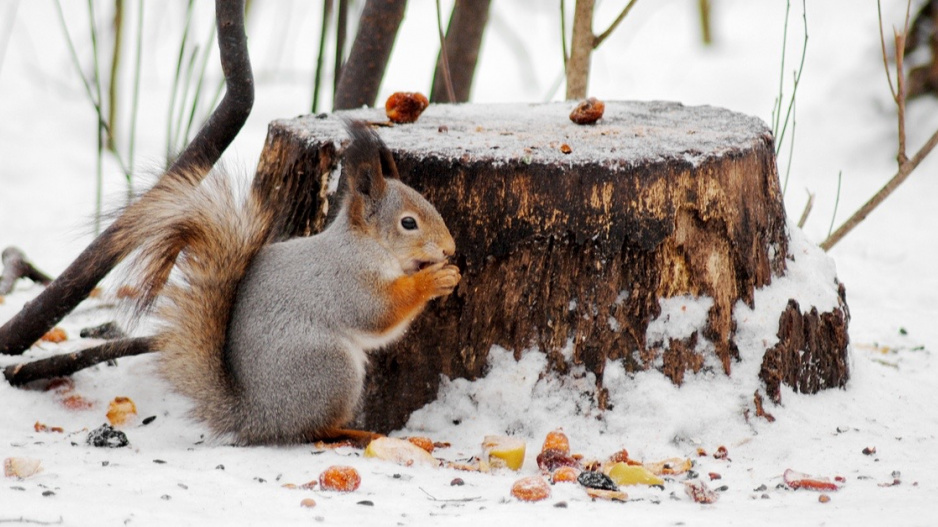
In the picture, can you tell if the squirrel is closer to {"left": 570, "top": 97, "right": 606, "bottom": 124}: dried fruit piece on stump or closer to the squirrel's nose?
the squirrel's nose

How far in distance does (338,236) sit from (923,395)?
1397mm

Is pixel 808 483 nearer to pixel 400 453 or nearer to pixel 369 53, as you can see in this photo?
pixel 400 453

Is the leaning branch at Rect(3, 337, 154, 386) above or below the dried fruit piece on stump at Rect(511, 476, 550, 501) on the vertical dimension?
above

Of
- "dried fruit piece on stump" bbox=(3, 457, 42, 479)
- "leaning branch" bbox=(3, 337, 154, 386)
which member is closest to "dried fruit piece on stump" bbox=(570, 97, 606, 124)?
"leaning branch" bbox=(3, 337, 154, 386)

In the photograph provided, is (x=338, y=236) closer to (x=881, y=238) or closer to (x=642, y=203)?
(x=642, y=203)

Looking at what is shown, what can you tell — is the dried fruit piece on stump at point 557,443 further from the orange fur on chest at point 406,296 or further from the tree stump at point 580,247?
the orange fur on chest at point 406,296

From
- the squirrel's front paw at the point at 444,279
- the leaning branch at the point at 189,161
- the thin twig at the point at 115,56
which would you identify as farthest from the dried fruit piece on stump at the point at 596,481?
the thin twig at the point at 115,56

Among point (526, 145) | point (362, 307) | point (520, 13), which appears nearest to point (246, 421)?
point (362, 307)

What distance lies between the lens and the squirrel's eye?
6.35ft

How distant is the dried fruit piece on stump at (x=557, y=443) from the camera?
191cm

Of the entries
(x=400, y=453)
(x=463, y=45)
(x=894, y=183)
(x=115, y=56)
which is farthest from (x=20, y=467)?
(x=115, y=56)

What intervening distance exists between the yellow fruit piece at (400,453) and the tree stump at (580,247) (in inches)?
10.2

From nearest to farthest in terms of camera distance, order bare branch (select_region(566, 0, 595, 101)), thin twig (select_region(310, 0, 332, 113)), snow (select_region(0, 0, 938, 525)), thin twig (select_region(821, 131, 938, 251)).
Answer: snow (select_region(0, 0, 938, 525)) → thin twig (select_region(821, 131, 938, 251)) → thin twig (select_region(310, 0, 332, 113)) → bare branch (select_region(566, 0, 595, 101))

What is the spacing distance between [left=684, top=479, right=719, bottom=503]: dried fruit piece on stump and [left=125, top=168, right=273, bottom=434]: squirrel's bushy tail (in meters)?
0.83
